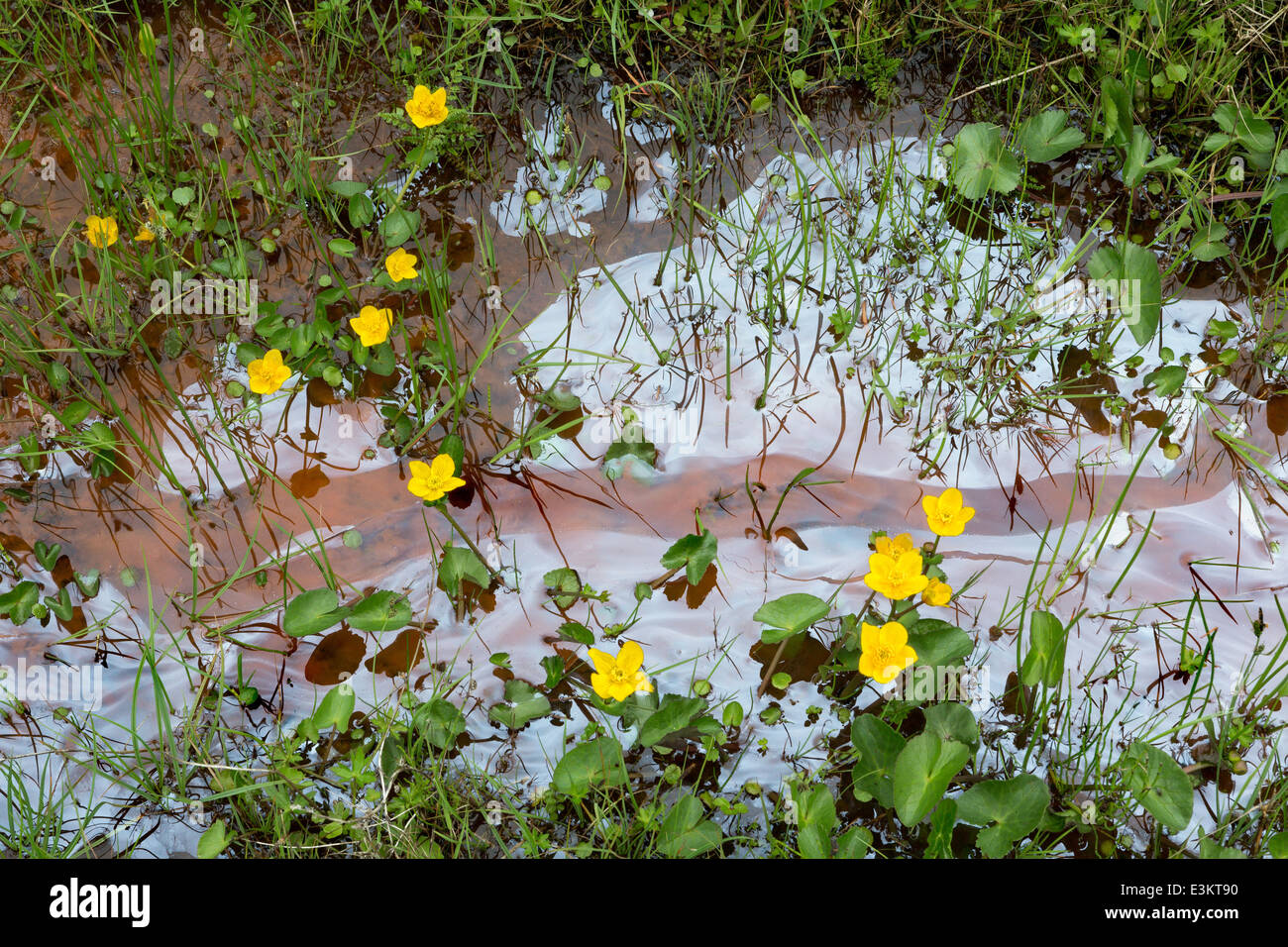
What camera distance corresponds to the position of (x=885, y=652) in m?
1.63

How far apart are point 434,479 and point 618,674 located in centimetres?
55

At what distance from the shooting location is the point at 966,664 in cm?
187

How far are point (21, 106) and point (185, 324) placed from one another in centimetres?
89

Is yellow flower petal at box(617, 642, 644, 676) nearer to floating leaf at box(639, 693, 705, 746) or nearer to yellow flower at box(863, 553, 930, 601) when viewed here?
floating leaf at box(639, 693, 705, 746)

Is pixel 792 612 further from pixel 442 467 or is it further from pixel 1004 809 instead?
pixel 442 467

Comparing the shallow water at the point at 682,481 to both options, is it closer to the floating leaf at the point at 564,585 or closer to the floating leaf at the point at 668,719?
the floating leaf at the point at 564,585

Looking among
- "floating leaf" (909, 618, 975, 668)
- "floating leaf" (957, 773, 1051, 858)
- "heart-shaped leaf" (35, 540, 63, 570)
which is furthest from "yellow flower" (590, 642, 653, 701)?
"heart-shaped leaf" (35, 540, 63, 570)

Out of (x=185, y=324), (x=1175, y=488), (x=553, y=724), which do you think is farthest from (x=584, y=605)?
(x=1175, y=488)

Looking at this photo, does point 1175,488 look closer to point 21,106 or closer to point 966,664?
point 966,664

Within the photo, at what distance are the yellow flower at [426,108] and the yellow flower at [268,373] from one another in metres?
0.64

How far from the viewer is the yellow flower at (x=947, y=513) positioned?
168 cm

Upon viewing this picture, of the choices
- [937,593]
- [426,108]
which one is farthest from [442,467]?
[937,593]

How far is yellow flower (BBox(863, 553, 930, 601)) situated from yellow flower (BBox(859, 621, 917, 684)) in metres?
0.07

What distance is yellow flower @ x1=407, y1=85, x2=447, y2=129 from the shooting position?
6.59 feet
